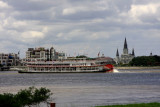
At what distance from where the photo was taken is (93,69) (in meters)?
181

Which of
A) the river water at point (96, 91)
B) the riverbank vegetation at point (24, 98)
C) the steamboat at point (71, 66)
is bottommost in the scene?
the river water at point (96, 91)

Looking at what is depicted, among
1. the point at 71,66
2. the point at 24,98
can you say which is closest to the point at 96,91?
the point at 24,98

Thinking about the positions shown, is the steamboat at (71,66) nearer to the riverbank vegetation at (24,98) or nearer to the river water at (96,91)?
the river water at (96,91)

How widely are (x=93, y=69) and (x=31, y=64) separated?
112 feet

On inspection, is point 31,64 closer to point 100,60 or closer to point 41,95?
point 100,60

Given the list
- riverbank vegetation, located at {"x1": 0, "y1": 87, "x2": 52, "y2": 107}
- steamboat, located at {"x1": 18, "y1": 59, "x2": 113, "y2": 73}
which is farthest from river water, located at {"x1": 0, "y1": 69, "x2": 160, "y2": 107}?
steamboat, located at {"x1": 18, "y1": 59, "x2": 113, "y2": 73}

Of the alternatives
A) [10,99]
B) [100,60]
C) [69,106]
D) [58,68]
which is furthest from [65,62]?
[10,99]

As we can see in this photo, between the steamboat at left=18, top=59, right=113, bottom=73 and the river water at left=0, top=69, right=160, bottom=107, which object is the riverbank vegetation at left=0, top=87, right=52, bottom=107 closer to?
the river water at left=0, top=69, right=160, bottom=107

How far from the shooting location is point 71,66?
593ft

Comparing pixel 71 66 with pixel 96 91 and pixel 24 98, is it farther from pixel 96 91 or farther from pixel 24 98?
pixel 24 98

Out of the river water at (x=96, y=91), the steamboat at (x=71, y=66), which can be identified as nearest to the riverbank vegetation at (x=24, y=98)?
the river water at (x=96, y=91)

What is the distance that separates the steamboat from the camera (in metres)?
179

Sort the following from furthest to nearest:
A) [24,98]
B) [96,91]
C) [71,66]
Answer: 1. [71,66]
2. [96,91]
3. [24,98]

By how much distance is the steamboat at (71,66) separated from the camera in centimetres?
17912
